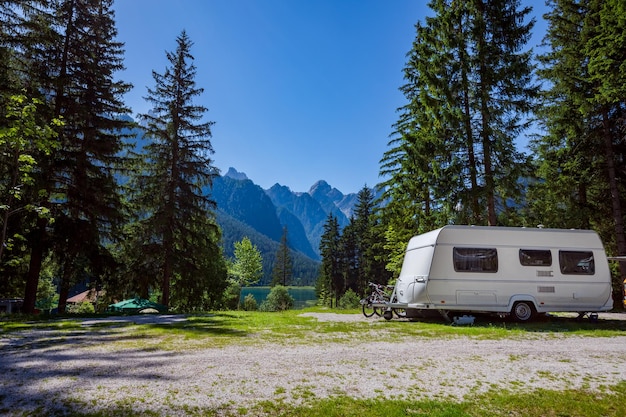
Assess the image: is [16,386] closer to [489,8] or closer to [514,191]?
[514,191]

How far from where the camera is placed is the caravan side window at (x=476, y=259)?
12203mm

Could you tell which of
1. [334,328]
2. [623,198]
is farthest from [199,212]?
[623,198]

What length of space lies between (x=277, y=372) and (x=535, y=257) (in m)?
10.6

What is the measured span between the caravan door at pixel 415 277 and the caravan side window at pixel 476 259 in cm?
96

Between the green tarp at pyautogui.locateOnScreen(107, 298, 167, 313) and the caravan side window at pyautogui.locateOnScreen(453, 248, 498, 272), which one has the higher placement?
the caravan side window at pyautogui.locateOnScreen(453, 248, 498, 272)

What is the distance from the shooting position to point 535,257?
12.5 meters

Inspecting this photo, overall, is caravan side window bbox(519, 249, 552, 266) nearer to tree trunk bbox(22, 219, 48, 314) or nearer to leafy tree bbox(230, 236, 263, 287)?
tree trunk bbox(22, 219, 48, 314)

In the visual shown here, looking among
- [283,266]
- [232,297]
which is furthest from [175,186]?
[283,266]

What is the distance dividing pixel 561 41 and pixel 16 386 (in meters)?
25.8

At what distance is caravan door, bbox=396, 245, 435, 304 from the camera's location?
1216 centimetres

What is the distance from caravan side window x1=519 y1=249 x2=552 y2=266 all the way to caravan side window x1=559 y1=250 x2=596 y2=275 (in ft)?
1.61

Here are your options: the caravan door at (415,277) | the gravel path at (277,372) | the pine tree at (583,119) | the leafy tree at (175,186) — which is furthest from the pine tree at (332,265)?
the gravel path at (277,372)

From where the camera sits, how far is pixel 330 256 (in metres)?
64.8

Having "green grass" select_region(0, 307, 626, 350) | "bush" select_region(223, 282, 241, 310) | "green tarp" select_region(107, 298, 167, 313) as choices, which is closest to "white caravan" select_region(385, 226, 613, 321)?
"green grass" select_region(0, 307, 626, 350)
